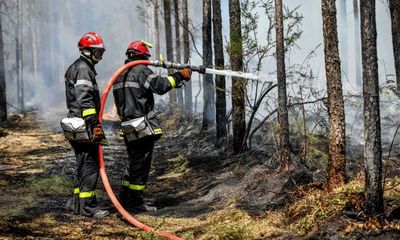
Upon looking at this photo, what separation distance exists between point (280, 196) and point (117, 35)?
60858 mm

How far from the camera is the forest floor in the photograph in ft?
13.9

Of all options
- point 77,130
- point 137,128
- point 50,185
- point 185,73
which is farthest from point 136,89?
point 50,185

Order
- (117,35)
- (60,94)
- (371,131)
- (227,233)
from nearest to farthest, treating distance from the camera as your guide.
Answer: (371,131) → (227,233) → (60,94) → (117,35)

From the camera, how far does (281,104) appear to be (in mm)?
6801

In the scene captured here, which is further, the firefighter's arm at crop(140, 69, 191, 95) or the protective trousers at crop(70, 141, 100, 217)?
the firefighter's arm at crop(140, 69, 191, 95)

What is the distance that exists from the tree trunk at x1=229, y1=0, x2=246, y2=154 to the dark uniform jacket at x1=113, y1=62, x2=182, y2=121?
2538 mm

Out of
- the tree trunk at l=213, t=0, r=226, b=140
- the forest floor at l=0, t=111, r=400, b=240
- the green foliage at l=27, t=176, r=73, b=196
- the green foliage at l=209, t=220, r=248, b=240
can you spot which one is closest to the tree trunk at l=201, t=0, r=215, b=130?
the tree trunk at l=213, t=0, r=226, b=140

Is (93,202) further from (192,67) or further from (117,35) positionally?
(117,35)

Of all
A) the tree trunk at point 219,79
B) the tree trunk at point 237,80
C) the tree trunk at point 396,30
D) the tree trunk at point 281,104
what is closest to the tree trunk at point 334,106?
→ the tree trunk at point 281,104

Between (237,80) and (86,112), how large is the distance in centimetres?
353

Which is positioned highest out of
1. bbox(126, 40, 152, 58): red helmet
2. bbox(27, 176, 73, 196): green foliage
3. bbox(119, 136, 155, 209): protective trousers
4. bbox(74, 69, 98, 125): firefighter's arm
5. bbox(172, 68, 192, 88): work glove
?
bbox(126, 40, 152, 58): red helmet

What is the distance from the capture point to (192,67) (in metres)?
6.22

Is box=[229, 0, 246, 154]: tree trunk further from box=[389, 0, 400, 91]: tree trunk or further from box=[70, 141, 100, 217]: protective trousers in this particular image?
box=[389, 0, 400, 91]: tree trunk

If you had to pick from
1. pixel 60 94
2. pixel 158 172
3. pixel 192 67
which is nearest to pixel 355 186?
pixel 192 67
